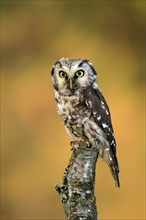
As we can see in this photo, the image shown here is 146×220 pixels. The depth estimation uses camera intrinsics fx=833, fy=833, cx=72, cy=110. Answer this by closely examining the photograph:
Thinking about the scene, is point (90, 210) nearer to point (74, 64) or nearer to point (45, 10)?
point (74, 64)

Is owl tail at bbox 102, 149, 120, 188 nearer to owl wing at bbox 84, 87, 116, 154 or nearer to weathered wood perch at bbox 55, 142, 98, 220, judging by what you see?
owl wing at bbox 84, 87, 116, 154

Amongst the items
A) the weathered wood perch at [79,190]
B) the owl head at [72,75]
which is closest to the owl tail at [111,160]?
the owl head at [72,75]

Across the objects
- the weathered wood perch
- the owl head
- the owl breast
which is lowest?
the weathered wood perch

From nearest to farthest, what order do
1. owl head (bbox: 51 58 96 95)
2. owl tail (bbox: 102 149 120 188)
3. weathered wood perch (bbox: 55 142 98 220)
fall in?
weathered wood perch (bbox: 55 142 98 220), owl head (bbox: 51 58 96 95), owl tail (bbox: 102 149 120 188)

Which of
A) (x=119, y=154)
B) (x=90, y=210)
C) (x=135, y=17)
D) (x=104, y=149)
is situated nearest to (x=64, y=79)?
(x=104, y=149)

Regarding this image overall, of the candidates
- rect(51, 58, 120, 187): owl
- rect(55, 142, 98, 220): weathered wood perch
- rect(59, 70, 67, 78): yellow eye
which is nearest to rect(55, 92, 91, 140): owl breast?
rect(51, 58, 120, 187): owl

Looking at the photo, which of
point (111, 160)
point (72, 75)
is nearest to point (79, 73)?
point (72, 75)

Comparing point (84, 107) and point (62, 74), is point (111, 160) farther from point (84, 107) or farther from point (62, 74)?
point (62, 74)
